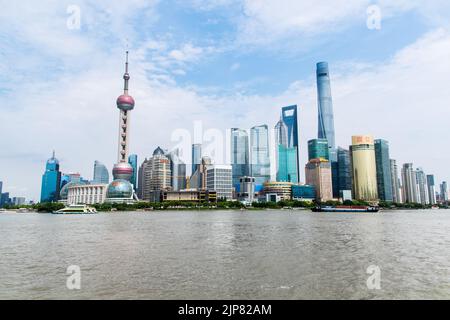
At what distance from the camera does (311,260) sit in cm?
3130

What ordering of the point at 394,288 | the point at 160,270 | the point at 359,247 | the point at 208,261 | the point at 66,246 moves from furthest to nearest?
the point at 66,246
the point at 359,247
the point at 208,261
the point at 160,270
the point at 394,288

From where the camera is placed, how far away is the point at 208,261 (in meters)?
31.3

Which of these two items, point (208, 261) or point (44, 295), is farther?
point (208, 261)

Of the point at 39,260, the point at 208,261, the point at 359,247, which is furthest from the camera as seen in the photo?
the point at 359,247

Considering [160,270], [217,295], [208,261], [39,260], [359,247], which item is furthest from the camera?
[359,247]
